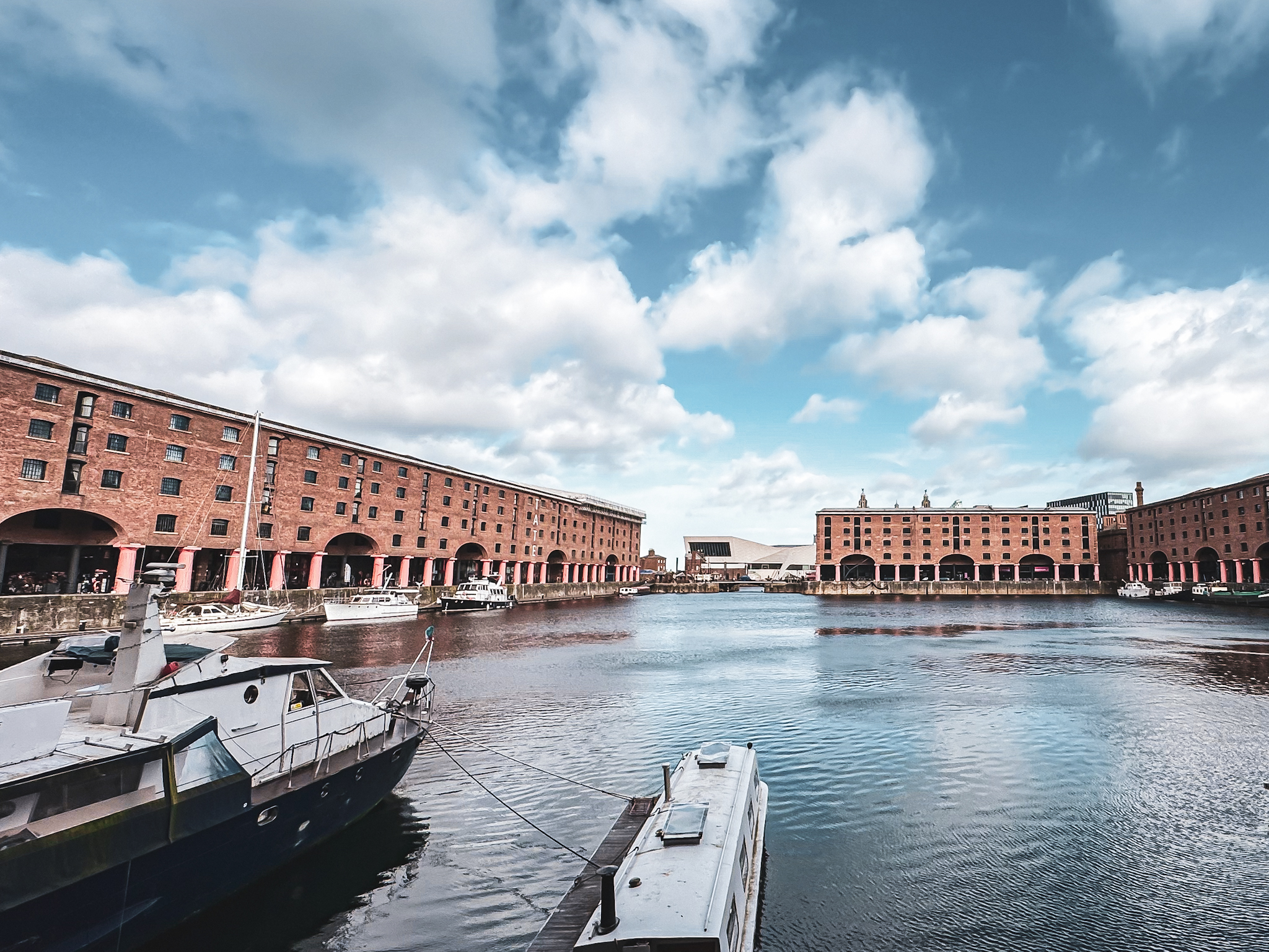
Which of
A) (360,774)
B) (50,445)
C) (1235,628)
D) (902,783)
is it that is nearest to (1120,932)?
(902,783)

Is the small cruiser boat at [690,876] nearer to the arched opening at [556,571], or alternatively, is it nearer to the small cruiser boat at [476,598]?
the small cruiser boat at [476,598]

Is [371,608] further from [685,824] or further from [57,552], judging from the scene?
[685,824]

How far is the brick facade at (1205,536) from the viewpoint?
108250 mm

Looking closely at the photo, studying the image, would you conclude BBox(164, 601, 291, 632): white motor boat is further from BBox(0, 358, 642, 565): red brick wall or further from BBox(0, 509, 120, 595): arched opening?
BBox(0, 358, 642, 565): red brick wall

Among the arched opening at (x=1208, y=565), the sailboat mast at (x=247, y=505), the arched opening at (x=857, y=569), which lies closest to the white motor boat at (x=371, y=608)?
the sailboat mast at (x=247, y=505)

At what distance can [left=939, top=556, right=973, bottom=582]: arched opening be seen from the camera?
155 m

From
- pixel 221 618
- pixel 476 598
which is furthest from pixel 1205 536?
pixel 221 618

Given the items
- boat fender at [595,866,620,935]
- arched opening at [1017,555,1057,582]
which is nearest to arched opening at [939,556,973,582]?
arched opening at [1017,555,1057,582]

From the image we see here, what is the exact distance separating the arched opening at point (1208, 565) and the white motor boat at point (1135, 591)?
33.9 ft

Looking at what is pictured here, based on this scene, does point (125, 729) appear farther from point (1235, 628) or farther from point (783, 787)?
point (1235, 628)

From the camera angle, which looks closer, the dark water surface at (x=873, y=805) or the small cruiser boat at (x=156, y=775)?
the small cruiser boat at (x=156, y=775)

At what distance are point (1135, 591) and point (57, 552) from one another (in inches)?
6189

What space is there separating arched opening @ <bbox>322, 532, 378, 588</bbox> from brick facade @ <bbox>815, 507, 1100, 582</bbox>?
103214mm

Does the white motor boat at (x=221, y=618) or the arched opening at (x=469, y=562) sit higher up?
the arched opening at (x=469, y=562)
